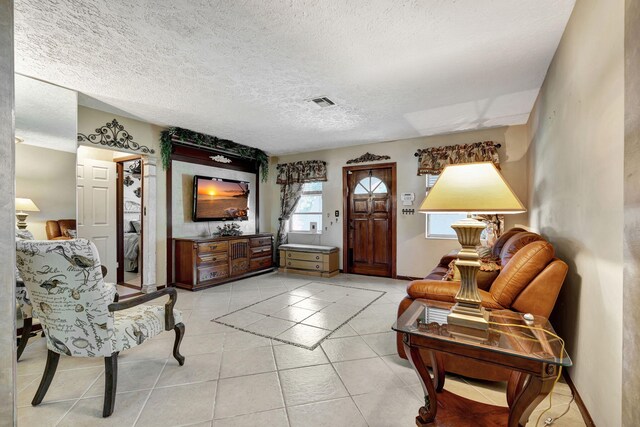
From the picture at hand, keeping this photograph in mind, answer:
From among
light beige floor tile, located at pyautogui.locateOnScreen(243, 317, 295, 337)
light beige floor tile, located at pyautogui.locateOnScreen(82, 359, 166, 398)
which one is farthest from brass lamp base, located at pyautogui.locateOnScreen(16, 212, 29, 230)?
light beige floor tile, located at pyautogui.locateOnScreen(243, 317, 295, 337)

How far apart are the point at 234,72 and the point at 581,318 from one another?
330cm

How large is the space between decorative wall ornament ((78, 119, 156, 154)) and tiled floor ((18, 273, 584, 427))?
235cm

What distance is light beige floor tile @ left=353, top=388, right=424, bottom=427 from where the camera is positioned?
156 centimetres

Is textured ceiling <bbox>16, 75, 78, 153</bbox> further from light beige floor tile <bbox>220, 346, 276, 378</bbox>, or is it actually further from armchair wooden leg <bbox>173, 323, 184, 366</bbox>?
light beige floor tile <bbox>220, 346, 276, 378</bbox>

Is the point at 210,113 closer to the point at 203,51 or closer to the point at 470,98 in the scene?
the point at 203,51

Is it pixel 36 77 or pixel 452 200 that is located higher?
pixel 36 77

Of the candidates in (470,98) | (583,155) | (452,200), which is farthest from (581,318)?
(470,98)

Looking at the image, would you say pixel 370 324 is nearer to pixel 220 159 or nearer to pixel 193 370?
pixel 193 370

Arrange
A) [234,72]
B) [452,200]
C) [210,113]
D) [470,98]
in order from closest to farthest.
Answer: [452,200] → [234,72] → [470,98] → [210,113]

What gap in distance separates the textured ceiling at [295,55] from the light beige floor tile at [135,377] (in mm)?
2551

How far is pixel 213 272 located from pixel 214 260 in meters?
0.20

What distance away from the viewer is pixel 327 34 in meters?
2.08

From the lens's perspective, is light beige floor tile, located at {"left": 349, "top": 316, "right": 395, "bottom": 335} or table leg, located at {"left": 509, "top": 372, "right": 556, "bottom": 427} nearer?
table leg, located at {"left": 509, "top": 372, "right": 556, "bottom": 427}

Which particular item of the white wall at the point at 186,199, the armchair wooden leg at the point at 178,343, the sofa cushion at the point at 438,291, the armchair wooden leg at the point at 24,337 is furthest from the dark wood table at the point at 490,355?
the white wall at the point at 186,199
